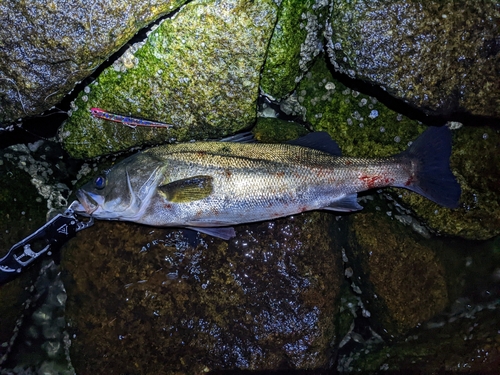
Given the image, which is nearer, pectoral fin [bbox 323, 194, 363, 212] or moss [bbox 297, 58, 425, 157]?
pectoral fin [bbox 323, 194, 363, 212]

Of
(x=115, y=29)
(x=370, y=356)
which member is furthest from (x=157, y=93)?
(x=370, y=356)

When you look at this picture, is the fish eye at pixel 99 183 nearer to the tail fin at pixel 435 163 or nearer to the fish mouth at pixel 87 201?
the fish mouth at pixel 87 201

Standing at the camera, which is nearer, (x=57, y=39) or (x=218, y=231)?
(x=57, y=39)

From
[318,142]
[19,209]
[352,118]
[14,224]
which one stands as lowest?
[14,224]

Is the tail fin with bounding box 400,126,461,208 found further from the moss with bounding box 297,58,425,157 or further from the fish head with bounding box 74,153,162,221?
the fish head with bounding box 74,153,162,221

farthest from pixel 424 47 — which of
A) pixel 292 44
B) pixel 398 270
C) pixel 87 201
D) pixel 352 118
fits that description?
pixel 87 201

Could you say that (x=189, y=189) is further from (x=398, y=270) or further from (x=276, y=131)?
(x=398, y=270)

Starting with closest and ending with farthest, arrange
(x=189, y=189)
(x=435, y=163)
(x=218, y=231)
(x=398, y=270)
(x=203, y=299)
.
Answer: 1. (x=189, y=189)
2. (x=435, y=163)
3. (x=218, y=231)
4. (x=203, y=299)
5. (x=398, y=270)

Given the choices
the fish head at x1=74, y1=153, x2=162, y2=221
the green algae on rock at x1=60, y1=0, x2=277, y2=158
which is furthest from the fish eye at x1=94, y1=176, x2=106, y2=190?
the green algae on rock at x1=60, y1=0, x2=277, y2=158
